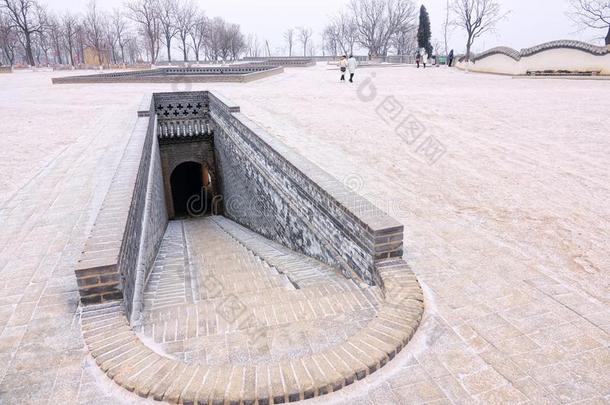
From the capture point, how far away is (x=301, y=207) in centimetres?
632

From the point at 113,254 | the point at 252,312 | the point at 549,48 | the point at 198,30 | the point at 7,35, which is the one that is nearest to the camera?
the point at 113,254

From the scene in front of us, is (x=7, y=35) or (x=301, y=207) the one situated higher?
(x=7, y=35)

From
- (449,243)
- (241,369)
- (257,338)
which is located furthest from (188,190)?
(241,369)

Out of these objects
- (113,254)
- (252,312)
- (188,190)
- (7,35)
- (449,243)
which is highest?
(7,35)

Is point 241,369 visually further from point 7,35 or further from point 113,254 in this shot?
point 7,35

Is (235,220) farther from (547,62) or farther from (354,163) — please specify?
(547,62)

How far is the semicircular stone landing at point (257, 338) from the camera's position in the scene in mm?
2611

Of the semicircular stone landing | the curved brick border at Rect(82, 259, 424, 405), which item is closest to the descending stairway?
the semicircular stone landing

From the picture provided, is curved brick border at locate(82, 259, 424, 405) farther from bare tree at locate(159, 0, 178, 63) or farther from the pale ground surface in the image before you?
bare tree at locate(159, 0, 178, 63)

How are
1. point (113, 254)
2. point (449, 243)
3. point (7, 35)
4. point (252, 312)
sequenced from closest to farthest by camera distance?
point (113, 254), point (252, 312), point (449, 243), point (7, 35)

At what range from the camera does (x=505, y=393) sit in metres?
2.56

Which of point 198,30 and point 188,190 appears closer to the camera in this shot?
point 188,190

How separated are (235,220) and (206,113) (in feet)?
15.7

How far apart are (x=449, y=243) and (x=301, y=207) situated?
242 cm
